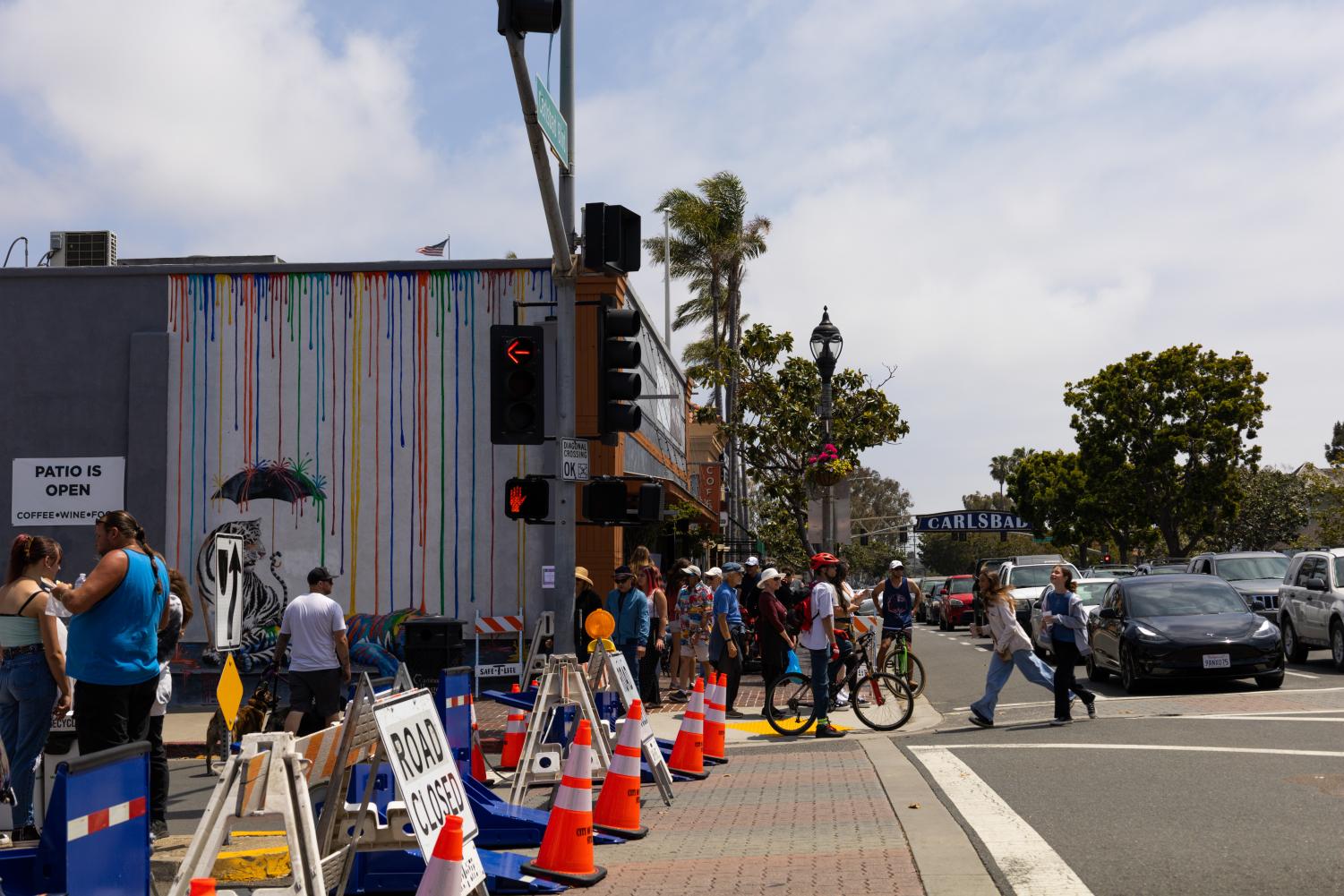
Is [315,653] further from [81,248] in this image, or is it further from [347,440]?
[81,248]

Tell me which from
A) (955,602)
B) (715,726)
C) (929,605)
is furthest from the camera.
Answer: (929,605)

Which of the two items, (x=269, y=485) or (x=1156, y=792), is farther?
(x=269, y=485)

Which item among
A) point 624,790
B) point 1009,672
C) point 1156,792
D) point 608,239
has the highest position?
point 608,239

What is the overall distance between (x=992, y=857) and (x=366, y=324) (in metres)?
15.5

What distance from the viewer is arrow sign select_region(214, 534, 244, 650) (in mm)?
10508

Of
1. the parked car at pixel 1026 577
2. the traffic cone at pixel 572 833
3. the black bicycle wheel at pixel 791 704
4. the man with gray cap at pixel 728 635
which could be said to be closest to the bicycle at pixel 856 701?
the black bicycle wheel at pixel 791 704

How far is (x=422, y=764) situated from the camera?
6645 mm

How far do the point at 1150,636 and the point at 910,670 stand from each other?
3.71 m

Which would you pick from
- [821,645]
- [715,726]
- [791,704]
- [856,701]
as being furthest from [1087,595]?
[715,726]

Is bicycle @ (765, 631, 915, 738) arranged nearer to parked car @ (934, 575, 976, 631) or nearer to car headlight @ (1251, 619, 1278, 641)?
car headlight @ (1251, 619, 1278, 641)

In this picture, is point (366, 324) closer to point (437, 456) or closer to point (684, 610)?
point (437, 456)

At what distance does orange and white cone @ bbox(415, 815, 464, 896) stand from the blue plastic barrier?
1078 millimetres

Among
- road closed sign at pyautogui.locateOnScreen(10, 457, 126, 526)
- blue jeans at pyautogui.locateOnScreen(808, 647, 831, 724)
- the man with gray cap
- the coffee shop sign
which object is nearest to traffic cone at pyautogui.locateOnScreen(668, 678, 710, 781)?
blue jeans at pyautogui.locateOnScreen(808, 647, 831, 724)

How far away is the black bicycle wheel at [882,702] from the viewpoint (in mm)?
15016
